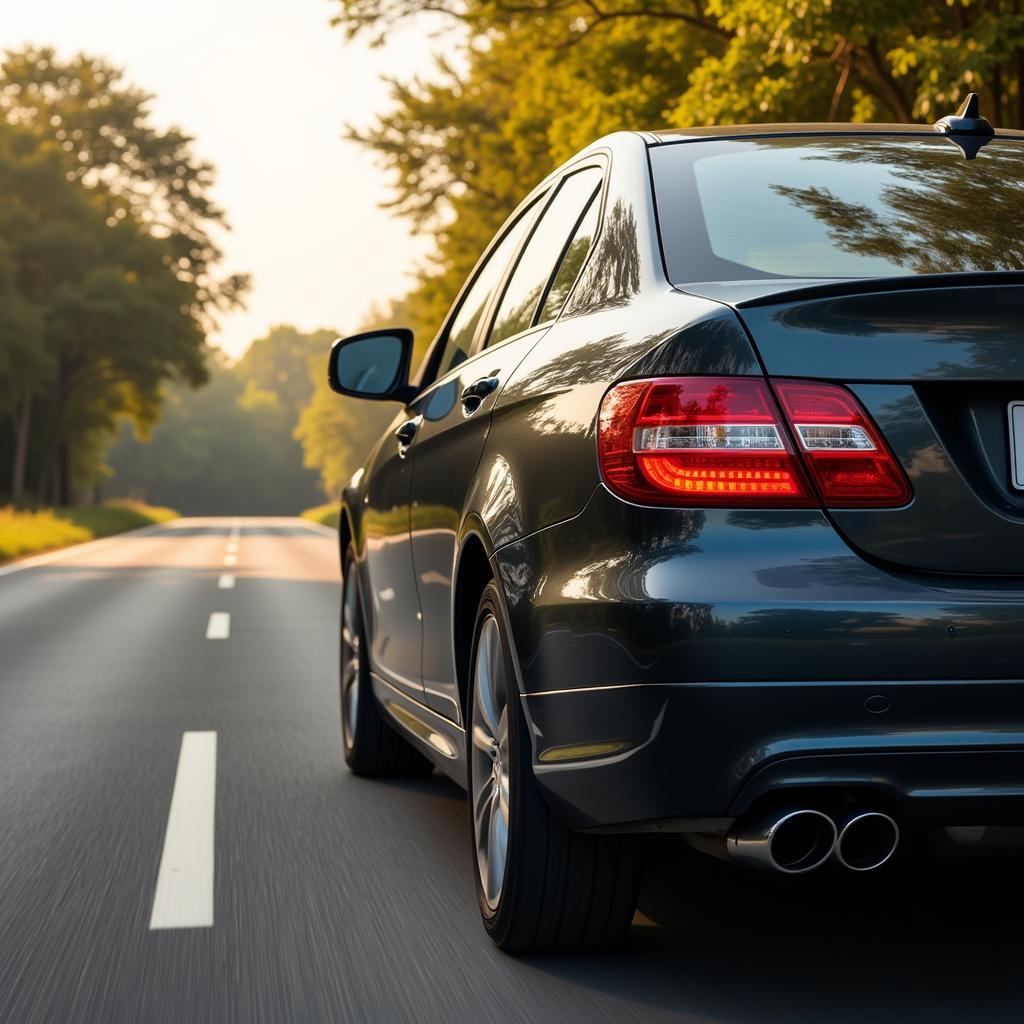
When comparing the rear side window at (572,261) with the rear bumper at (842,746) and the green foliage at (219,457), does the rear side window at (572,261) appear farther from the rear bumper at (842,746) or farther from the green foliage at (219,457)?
the green foliage at (219,457)

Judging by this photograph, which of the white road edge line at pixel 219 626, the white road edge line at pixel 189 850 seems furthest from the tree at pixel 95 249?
the white road edge line at pixel 189 850

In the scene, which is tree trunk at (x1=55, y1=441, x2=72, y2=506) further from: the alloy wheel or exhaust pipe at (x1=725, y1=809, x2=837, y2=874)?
exhaust pipe at (x1=725, y1=809, x2=837, y2=874)

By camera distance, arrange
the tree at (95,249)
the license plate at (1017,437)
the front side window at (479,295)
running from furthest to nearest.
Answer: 1. the tree at (95,249)
2. the front side window at (479,295)
3. the license plate at (1017,437)

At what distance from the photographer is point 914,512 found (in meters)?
2.97

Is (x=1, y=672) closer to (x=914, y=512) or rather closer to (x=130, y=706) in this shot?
(x=130, y=706)

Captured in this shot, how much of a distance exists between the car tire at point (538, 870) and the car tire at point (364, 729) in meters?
2.12

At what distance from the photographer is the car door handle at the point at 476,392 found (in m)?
4.05

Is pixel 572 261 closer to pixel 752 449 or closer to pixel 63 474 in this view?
pixel 752 449

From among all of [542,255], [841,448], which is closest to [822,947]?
[841,448]

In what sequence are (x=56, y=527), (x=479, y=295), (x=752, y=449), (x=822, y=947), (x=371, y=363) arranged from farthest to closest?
(x=56, y=527)
(x=371, y=363)
(x=479, y=295)
(x=822, y=947)
(x=752, y=449)

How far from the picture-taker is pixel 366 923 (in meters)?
3.96

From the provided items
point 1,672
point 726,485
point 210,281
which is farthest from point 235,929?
point 210,281

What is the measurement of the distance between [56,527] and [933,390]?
3732 cm

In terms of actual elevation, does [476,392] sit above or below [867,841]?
above
